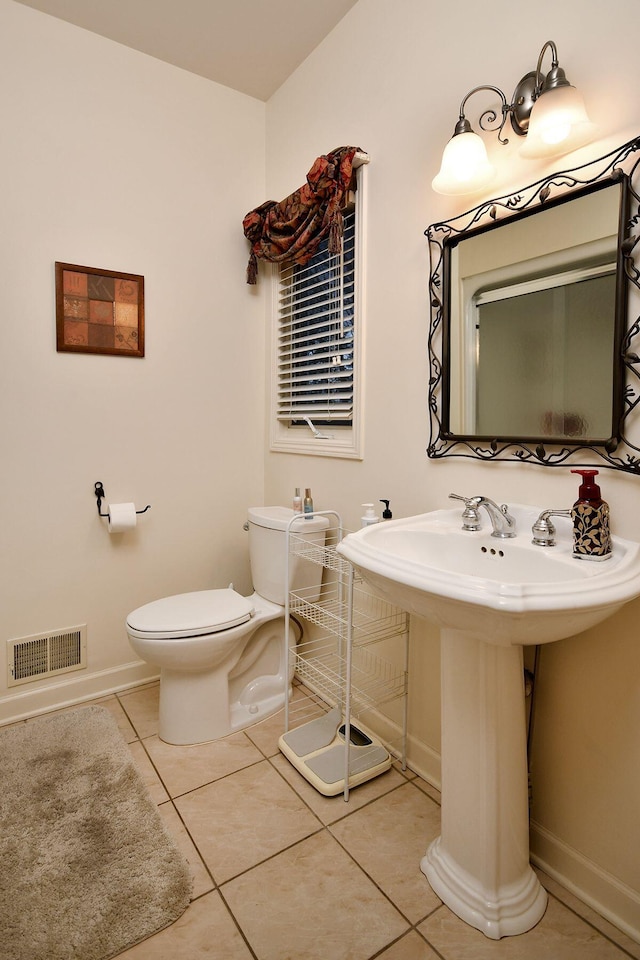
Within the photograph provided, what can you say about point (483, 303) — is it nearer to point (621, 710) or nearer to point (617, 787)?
point (621, 710)

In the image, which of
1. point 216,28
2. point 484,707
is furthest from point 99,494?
point 216,28

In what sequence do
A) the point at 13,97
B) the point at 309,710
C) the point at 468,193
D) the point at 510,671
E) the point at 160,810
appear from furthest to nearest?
the point at 309,710, the point at 13,97, the point at 160,810, the point at 468,193, the point at 510,671

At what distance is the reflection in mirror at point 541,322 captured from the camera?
3.87 feet

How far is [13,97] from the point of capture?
1.94m

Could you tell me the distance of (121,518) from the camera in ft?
7.14

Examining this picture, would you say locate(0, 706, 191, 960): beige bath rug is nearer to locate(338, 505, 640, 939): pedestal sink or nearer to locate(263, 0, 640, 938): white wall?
locate(338, 505, 640, 939): pedestal sink

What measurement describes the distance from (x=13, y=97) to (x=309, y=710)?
271 centimetres

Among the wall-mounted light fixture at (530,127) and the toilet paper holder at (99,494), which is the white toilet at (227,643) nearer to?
the toilet paper holder at (99,494)

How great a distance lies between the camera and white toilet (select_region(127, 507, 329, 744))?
5.97ft

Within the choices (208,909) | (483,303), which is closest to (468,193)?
(483,303)

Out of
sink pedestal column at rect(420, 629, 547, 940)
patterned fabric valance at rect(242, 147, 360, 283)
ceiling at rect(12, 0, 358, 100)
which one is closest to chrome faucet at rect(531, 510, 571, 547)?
sink pedestal column at rect(420, 629, 547, 940)

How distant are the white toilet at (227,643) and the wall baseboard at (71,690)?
18.3 inches

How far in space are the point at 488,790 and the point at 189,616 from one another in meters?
1.14

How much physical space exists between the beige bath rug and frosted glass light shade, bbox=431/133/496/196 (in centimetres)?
202
